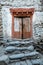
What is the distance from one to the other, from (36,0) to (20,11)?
107cm

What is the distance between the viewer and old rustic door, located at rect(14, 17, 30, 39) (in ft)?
28.1

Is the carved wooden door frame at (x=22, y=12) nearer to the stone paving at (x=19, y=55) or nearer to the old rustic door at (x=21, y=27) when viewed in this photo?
the old rustic door at (x=21, y=27)

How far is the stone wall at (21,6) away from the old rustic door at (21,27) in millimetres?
380

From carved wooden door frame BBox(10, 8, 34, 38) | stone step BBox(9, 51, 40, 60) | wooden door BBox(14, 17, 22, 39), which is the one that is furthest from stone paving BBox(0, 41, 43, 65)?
carved wooden door frame BBox(10, 8, 34, 38)

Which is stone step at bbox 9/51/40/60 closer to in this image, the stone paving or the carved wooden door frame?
the stone paving

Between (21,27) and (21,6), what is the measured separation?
1180mm

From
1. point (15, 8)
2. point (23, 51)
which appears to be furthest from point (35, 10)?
point (23, 51)

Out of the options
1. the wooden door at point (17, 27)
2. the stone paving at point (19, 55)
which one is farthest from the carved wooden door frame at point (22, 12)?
the stone paving at point (19, 55)

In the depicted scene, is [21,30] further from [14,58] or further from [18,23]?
[14,58]

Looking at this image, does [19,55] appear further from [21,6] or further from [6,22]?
[21,6]

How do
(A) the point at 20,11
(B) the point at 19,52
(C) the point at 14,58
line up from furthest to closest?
(A) the point at 20,11
(B) the point at 19,52
(C) the point at 14,58

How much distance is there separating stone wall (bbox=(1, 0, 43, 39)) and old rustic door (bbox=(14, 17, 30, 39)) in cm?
38

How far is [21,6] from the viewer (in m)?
8.32

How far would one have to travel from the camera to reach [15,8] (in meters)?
8.24
